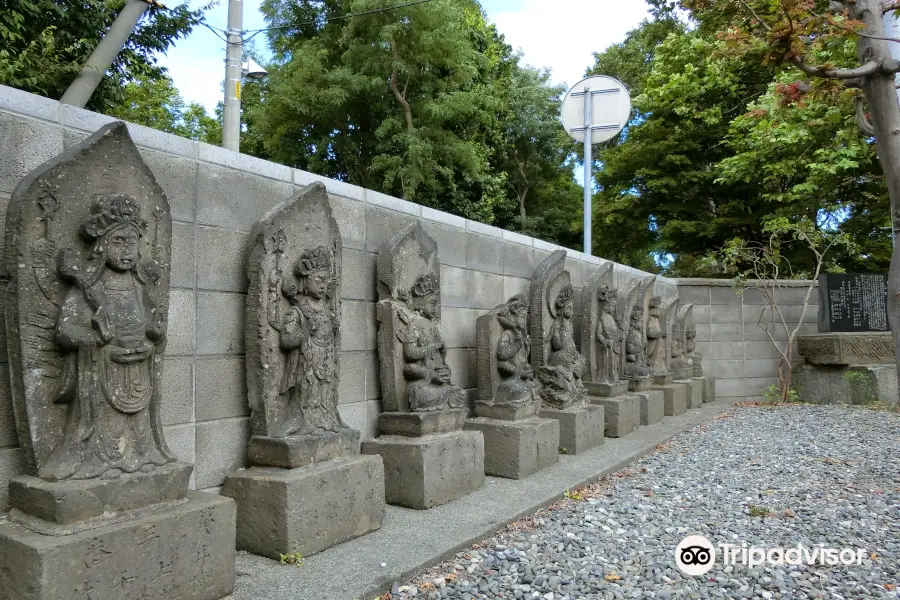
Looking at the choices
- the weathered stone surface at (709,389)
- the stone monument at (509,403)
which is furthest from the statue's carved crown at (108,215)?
the weathered stone surface at (709,389)

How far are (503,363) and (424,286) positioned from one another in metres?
1.27

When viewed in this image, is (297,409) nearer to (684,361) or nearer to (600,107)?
(684,361)

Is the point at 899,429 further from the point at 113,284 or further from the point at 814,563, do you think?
the point at 113,284

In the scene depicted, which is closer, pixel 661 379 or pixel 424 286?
pixel 424 286

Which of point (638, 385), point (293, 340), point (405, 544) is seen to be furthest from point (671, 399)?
point (293, 340)

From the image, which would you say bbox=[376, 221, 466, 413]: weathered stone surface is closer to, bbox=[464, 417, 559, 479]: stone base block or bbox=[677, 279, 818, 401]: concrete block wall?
bbox=[464, 417, 559, 479]: stone base block

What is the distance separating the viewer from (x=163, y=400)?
338cm

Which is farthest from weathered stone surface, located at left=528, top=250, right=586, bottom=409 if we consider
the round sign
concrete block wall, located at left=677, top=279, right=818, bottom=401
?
concrete block wall, located at left=677, top=279, right=818, bottom=401

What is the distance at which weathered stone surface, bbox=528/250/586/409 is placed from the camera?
663 centimetres

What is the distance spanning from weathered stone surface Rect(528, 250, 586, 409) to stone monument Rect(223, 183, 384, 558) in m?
3.05

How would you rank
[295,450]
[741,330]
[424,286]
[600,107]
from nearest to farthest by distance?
[295,450] → [424,286] → [600,107] → [741,330]

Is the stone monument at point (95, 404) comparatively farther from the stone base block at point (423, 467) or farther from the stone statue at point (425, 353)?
the stone statue at point (425, 353)

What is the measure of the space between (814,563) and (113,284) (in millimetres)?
3990

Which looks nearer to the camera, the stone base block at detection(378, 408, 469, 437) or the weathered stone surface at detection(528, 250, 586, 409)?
the stone base block at detection(378, 408, 469, 437)
